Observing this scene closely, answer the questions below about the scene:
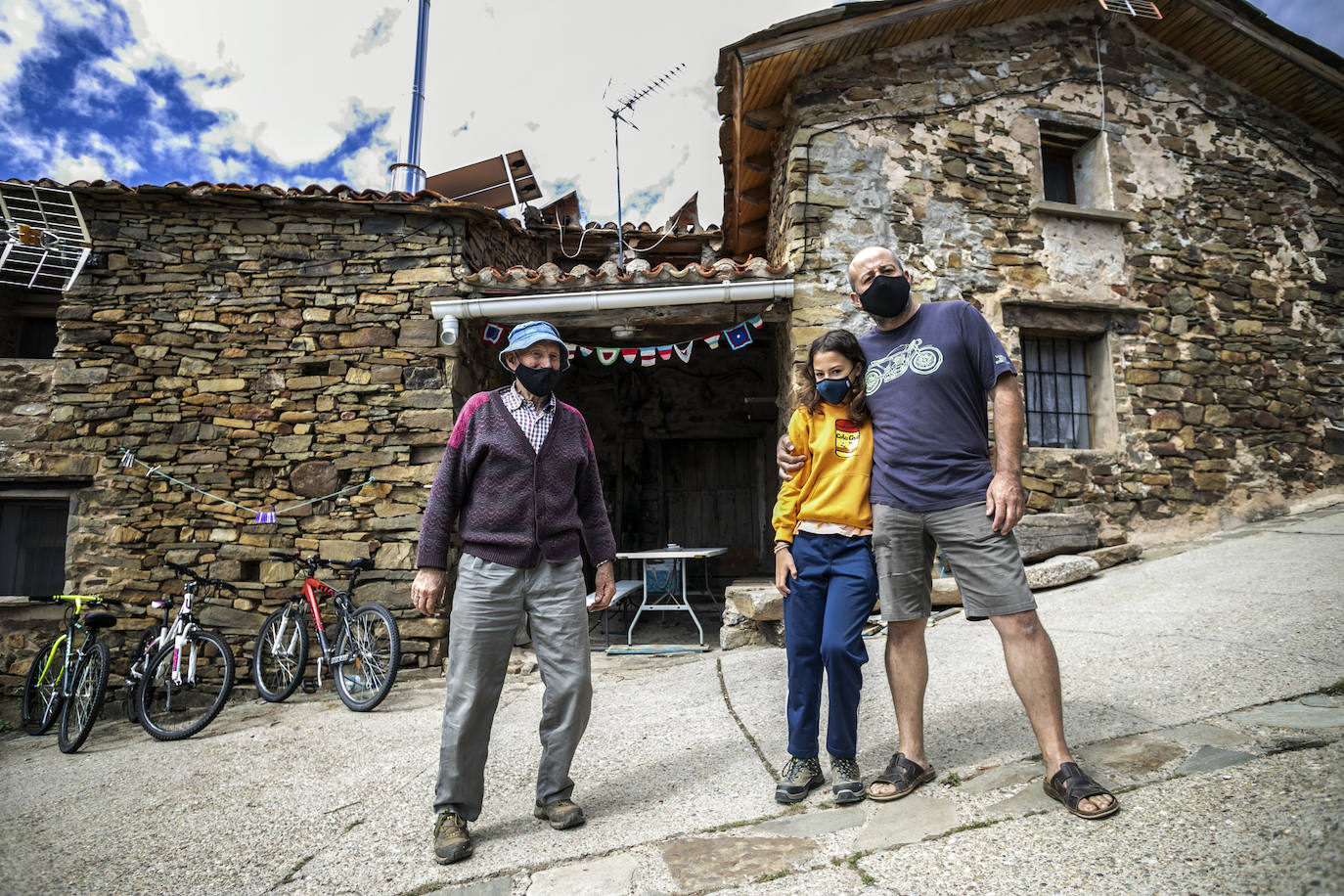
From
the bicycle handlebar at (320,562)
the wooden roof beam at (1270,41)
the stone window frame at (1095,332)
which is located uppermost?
the wooden roof beam at (1270,41)

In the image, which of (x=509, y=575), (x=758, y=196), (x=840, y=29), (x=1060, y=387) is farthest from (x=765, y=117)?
(x=509, y=575)

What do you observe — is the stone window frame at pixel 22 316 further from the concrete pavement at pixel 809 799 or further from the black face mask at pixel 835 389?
A: the black face mask at pixel 835 389

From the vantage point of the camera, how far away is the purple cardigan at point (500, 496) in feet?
7.62

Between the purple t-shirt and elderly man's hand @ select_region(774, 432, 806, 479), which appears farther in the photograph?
elderly man's hand @ select_region(774, 432, 806, 479)

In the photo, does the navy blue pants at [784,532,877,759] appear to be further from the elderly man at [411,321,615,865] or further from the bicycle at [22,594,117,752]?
the bicycle at [22,594,117,752]

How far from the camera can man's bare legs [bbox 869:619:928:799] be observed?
84.7 inches

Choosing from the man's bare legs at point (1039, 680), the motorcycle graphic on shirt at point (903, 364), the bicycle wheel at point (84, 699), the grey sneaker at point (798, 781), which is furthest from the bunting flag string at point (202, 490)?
the man's bare legs at point (1039, 680)

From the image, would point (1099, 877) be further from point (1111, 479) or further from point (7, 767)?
point (7, 767)

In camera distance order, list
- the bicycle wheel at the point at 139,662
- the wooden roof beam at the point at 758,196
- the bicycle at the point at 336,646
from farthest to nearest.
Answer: the wooden roof beam at the point at 758,196, the bicycle wheel at the point at 139,662, the bicycle at the point at 336,646

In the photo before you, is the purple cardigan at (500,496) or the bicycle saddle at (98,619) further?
the bicycle saddle at (98,619)

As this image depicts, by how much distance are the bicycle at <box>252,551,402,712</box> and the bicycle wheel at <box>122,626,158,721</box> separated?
2.20 feet

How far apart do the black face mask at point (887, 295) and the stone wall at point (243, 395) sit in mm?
4147

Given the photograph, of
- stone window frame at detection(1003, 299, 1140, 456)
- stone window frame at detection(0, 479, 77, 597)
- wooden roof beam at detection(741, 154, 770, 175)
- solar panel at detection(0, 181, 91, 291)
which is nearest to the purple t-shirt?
stone window frame at detection(1003, 299, 1140, 456)

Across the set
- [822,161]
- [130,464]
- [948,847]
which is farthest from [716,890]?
[130,464]
